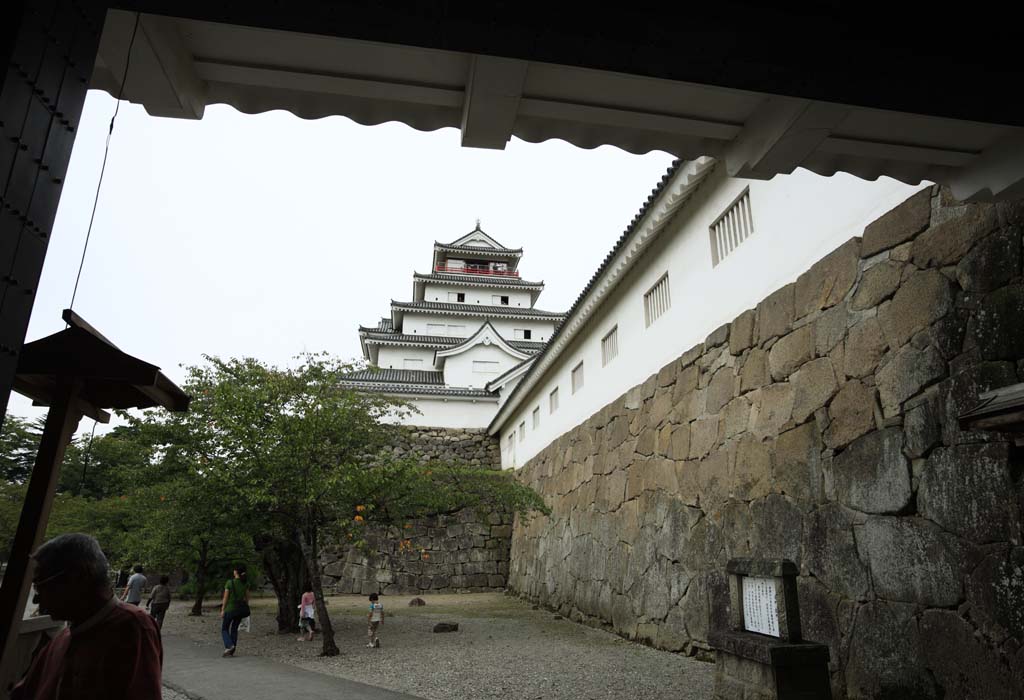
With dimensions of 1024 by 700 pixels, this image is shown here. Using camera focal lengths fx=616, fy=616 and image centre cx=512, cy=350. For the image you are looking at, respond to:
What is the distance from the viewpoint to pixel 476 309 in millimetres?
25391

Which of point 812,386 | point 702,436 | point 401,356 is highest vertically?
point 401,356

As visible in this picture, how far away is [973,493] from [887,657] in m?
1.23

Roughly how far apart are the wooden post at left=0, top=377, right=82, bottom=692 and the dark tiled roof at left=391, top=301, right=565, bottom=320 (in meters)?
21.7

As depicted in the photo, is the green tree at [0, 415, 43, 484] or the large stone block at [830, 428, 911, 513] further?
the green tree at [0, 415, 43, 484]

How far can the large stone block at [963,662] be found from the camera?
308 cm

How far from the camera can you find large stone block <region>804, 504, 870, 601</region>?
4156 millimetres

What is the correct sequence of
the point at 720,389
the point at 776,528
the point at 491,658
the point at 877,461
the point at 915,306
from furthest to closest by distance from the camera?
1. the point at 491,658
2. the point at 720,389
3. the point at 776,528
4. the point at 877,461
5. the point at 915,306

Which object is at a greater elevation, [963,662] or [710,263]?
[710,263]

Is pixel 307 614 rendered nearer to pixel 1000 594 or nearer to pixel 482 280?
pixel 1000 594

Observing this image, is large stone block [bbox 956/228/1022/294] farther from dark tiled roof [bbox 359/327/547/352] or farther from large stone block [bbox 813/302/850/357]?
dark tiled roof [bbox 359/327/547/352]

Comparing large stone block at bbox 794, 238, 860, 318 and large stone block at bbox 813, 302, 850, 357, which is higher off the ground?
large stone block at bbox 794, 238, 860, 318

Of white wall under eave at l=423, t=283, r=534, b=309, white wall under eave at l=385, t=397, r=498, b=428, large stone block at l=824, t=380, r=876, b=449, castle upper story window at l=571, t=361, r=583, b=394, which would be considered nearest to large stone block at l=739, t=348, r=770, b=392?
large stone block at l=824, t=380, r=876, b=449

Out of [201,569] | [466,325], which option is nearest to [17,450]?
[201,569]

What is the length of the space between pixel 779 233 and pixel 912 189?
143 centimetres
